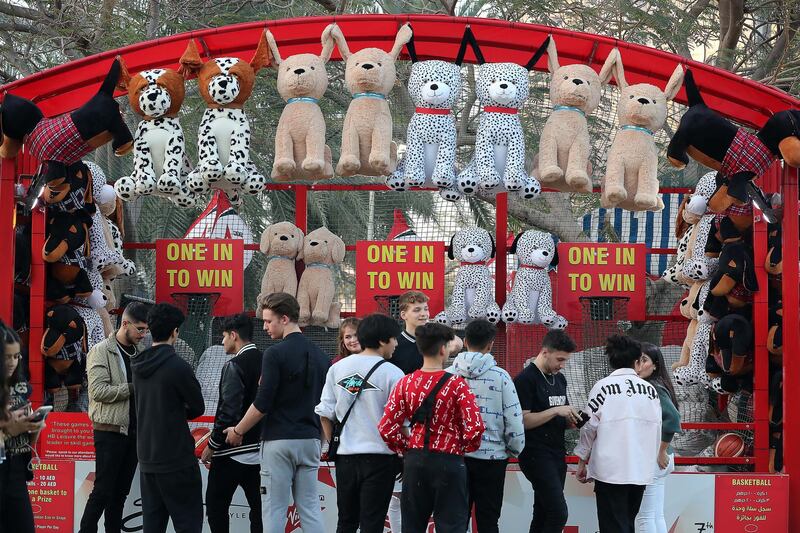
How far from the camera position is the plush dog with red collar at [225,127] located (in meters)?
6.76

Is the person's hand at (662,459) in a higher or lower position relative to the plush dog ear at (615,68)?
lower

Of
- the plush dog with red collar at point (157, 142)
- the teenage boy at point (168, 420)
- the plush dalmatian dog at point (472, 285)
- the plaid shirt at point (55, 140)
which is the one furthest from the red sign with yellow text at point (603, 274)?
the plaid shirt at point (55, 140)

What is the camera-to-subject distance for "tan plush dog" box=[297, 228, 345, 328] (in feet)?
27.7

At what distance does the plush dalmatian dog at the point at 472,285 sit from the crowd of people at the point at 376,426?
5.73 feet

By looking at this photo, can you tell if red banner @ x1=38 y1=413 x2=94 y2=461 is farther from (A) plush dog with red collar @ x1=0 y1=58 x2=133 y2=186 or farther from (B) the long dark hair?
(B) the long dark hair

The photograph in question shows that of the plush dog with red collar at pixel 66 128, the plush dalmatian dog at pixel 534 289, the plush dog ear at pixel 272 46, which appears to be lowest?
the plush dalmatian dog at pixel 534 289

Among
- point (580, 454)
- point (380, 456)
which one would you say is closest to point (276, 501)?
point (380, 456)

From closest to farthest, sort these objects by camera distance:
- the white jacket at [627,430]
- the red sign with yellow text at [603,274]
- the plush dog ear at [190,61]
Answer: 1. the white jacket at [627,430]
2. the plush dog ear at [190,61]
3. the red sign with yellow text at [603,274]

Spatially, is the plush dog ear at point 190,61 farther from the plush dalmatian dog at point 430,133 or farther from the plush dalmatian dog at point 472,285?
the plush dalmatian dog at point 472,285

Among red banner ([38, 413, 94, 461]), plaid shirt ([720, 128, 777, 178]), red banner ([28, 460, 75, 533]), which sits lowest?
red banner ([28, 460, 75, 533])

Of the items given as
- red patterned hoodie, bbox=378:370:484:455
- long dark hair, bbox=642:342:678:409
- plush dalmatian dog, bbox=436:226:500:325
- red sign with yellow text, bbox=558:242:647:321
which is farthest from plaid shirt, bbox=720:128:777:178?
red patterned hoodie, bbox=378:370:484:455

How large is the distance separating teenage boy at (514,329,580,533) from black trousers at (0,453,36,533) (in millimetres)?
2707

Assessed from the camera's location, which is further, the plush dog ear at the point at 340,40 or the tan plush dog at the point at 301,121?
the plush dog ear at the point at 340,40

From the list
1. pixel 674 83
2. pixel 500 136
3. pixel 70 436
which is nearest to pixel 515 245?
pixel 500 136
